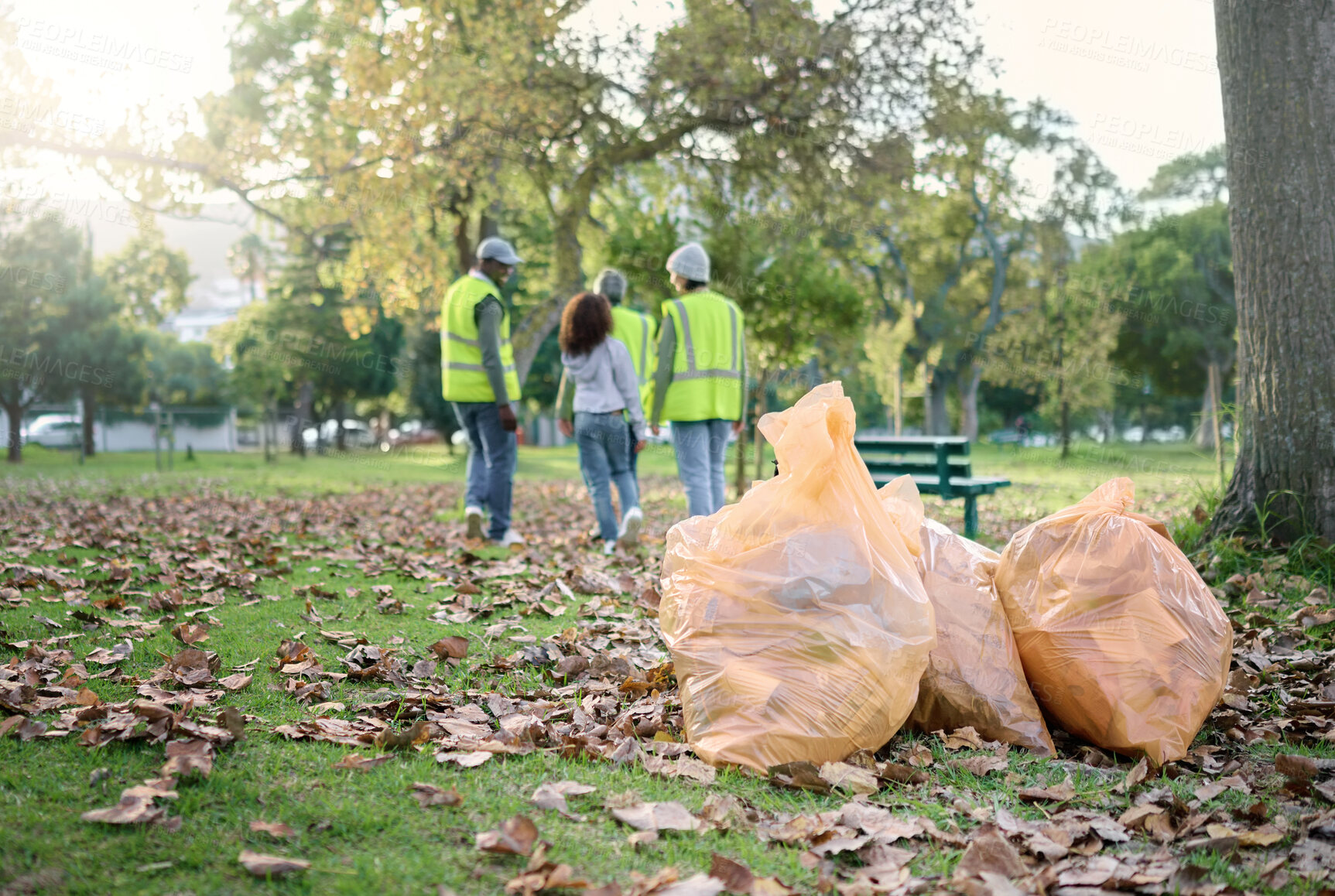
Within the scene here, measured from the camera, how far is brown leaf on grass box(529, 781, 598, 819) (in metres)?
2.21

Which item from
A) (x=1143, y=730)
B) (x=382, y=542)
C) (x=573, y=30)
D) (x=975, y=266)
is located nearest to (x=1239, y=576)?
(x=1143, y=730)

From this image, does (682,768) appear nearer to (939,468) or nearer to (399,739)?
(399,739)

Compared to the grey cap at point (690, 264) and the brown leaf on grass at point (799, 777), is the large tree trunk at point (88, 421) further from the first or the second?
the brown leaf on grass at point (799, 777)

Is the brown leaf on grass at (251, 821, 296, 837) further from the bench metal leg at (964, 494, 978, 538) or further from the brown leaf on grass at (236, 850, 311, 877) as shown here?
the bench metal leg at (964, 494, 978, 538)

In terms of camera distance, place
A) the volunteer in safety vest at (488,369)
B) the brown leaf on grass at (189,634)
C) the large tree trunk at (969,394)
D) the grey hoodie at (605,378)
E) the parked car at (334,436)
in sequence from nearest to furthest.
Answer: the brown leaf on grass at (189,634), the grey hoodie at (605,378), the volunteer in safety vest at (488,369), the large tree trunk at (969,394), the parked car at (334,436)

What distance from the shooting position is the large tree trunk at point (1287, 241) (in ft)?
15.8

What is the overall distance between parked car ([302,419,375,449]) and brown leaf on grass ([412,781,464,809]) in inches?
1261

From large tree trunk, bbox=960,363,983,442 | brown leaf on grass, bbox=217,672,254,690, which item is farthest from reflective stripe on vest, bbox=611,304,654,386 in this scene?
large tree trunk, bbox=960,363,983,442

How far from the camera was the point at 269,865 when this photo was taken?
5.98 ft

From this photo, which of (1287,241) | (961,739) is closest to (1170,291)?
(1287,241)

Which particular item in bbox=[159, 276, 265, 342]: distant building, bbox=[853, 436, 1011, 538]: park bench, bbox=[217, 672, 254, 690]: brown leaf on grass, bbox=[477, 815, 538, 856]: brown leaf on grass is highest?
bbox=[159, 276, 265, 342]: distant building

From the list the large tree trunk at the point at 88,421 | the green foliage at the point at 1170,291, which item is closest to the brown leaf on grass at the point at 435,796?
the large tree trunk at the point at 88,421

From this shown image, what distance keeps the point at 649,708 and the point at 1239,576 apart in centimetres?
345

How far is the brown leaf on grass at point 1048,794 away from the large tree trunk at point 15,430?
88.4 ft
